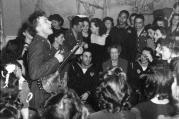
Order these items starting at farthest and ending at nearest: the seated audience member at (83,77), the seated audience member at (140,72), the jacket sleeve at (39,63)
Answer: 1. the seated audience member at (140,72)
2. the seated audience member at (83,77)
3. the jacket sleeve at (39,63)

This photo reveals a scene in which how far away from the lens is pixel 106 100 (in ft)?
7.51

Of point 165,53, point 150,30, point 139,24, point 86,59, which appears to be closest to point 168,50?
point 165,53

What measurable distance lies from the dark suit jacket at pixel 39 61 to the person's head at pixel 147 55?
1.14m

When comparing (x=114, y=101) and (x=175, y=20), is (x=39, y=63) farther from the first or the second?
(x=175, y=20)

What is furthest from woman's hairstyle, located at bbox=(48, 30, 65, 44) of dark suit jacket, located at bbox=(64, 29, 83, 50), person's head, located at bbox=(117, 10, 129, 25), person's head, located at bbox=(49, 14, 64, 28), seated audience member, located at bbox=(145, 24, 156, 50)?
seated audience member, located at bbox=(145, 24, 156, 50)

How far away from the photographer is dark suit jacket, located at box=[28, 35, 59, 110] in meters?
2.91

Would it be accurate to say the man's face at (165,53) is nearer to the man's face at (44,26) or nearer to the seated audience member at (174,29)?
the seated audience member at (174,29)

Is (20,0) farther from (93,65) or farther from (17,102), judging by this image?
(17,102)

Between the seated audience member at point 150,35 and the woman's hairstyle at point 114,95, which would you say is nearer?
the woman's hairstyle at point 114,95

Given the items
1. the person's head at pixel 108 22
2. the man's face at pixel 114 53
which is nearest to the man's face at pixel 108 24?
the person's head at pixel 108 22

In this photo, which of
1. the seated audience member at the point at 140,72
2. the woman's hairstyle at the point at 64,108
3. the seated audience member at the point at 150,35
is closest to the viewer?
the woman's hairstyle at the point at 64,108

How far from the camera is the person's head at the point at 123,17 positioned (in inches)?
159

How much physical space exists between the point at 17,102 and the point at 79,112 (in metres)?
1.11

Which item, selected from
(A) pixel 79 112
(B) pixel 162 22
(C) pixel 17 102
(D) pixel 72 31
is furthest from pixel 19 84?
(B) pixel 162 22
